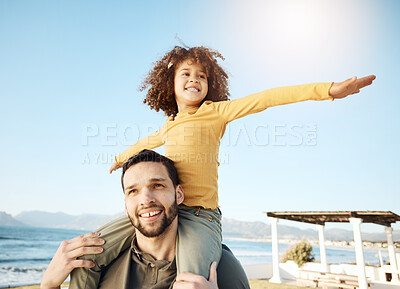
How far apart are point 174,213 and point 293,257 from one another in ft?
46.2

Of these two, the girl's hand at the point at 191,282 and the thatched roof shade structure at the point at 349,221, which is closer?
the girl's hand at the point at 191,282

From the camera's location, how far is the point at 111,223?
1.85 meters

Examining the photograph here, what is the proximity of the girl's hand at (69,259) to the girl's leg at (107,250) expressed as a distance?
33mm

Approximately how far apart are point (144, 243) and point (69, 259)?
379 millimetres

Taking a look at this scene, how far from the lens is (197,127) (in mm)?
1996

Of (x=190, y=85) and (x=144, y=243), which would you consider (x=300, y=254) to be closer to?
(x=190, y=85)

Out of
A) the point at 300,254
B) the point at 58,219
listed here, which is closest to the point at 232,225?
the point at 58,219

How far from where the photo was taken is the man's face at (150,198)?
160 centimetres

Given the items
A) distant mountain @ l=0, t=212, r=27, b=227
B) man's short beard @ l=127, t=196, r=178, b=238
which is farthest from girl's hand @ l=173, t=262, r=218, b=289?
distant mountain @ l=0, t=212, r=27, b=227

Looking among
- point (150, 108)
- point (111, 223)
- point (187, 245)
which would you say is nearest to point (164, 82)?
point (150, 108)

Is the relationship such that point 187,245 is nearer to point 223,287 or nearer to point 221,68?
point 223,287

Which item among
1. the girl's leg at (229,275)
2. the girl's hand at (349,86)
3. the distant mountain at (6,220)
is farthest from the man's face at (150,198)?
the distant mountain at (6,220)

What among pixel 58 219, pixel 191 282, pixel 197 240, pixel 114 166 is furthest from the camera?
pixel 58 219

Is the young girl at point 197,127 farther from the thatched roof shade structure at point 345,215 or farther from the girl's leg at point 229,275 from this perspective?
the thatched roof shade structure at point 345,215
